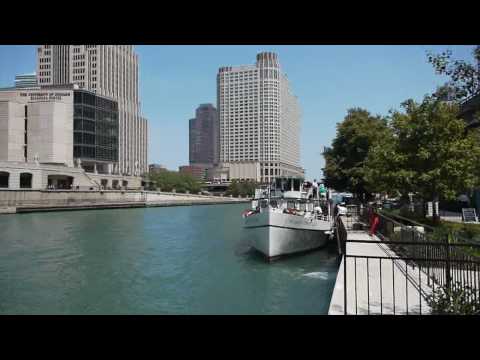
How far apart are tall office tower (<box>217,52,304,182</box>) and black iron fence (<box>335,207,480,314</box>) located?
129868 mm

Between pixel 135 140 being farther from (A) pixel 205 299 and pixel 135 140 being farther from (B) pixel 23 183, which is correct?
(A) pixel 205 299

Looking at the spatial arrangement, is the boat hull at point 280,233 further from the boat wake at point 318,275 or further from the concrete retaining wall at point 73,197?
the concrete retaining wall at point 73,197

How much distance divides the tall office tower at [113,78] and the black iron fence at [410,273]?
9657 centimetres

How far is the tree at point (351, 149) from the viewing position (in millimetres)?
29766

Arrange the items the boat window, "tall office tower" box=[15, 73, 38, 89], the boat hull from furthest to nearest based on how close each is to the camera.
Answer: "tall office tower" box=[15, 73, 38, 89] → the boat window → the boat hull

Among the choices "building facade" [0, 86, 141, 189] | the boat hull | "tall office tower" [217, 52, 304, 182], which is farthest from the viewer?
"tall office tower" [217, 52, 304, 182]

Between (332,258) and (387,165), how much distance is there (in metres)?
5.73

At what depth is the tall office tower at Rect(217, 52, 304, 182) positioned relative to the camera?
Result: 475 ft

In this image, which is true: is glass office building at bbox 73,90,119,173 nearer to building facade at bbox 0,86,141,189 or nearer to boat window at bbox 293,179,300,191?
building facade at bbox 0,86,141,189

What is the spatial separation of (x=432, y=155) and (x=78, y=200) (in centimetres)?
5923

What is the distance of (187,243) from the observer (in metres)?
26.3

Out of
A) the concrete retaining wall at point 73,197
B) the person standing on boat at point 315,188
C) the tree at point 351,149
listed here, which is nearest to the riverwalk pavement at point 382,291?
the person standing on boat at point 315,188

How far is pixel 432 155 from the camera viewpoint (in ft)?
53.0

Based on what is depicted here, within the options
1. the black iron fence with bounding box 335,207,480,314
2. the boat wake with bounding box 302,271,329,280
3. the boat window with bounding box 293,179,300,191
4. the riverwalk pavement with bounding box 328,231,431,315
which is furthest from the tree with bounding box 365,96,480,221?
the boat window with bounding box 293,179,300,191
